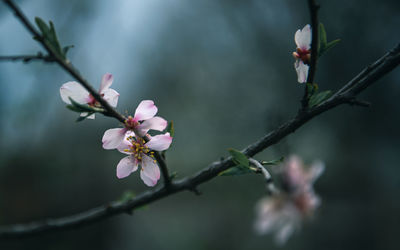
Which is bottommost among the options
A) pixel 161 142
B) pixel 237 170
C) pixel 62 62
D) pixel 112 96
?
pixel 237 170

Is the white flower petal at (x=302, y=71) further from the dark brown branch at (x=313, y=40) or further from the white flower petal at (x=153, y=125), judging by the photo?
the white flower petal at (x=153, y=125)

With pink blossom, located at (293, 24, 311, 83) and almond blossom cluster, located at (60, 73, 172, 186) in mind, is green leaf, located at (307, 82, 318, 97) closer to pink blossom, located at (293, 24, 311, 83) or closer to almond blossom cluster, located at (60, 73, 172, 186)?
pink blossom, located at (293, 24, 311, 83)

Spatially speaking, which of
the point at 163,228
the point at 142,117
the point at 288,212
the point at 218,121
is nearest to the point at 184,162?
the point at 163,228

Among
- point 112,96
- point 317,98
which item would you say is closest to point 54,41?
point 112,96

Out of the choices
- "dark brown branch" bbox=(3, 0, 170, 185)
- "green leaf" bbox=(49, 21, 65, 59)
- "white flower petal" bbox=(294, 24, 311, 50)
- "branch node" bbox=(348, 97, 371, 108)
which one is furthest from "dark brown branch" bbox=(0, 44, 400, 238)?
"green leaf" bbox=(49, 21, 65, 59)

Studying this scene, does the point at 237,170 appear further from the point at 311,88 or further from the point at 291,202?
the point at 291,202

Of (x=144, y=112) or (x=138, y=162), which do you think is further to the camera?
(x=138, y=162)

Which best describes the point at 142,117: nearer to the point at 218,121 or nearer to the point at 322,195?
the point at 322,195
